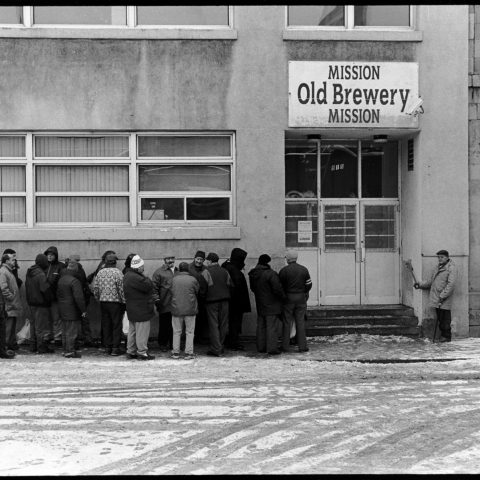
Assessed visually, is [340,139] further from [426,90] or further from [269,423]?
[269,423]

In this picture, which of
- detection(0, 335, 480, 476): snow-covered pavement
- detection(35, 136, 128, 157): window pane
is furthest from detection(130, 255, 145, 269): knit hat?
detection(35, 136, 128, 157): window pane

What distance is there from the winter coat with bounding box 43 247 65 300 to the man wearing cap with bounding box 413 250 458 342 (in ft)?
23.2

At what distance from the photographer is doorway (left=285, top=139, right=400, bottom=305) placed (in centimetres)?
1639

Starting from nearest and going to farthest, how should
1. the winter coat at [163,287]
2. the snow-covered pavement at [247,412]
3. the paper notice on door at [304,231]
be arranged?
1. the snow-covered pavement at [247,412]
2. the winter coat at [163,287]
3. the paper notice on door at [304,231]

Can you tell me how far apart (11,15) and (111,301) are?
597 centimetres

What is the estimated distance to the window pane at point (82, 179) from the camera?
15.4 metres

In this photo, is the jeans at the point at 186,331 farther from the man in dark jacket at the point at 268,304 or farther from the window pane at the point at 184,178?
the window pane at the point at 184,178

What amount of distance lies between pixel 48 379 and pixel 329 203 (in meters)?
7.23

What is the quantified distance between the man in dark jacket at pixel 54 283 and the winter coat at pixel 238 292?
306cm

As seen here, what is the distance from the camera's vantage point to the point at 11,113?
14945 mm

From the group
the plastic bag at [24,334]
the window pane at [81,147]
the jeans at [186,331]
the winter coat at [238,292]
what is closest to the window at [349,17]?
the window pane at [81,147]

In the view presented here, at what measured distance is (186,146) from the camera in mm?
15492

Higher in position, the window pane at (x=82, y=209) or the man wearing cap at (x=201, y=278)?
the window pane at (x=82, y=209)

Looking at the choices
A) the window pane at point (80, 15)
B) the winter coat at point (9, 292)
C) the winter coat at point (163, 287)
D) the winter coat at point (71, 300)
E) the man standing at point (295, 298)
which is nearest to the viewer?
the winter coat at point (71, 300)
